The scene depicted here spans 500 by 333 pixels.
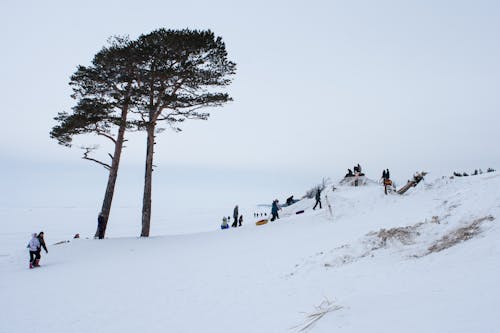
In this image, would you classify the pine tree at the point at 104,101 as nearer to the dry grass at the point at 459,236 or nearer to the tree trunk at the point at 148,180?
the tree trunk at the point at 148,180

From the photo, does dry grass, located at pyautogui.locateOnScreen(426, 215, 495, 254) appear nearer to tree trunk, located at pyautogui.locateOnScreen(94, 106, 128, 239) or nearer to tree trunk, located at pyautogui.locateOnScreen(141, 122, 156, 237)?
tree trunk, located at pyautogui.locateOnScreen(141, 122, 156, 237)

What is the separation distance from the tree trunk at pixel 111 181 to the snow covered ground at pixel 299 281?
3.06 m

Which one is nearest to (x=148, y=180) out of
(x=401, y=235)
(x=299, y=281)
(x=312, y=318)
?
(x=299, y=281)

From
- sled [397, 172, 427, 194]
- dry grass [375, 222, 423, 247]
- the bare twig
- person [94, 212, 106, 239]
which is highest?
sled [397, 172, 427, 194]

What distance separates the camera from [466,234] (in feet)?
21.3

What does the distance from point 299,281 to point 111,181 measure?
14.0 metres

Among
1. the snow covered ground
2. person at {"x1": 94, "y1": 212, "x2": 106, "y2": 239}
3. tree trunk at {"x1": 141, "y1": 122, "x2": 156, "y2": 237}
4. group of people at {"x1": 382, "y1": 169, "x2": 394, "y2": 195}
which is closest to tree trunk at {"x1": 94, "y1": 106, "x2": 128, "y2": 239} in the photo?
person at {"x1": 94, "y1": 212, "x2": 106, "y2": 239}

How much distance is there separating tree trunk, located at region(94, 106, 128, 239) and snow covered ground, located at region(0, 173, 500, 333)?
3.06 meters

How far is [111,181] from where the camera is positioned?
17688mm

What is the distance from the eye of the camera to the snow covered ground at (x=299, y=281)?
386cm

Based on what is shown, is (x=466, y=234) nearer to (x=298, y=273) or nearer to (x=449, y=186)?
(x=298, y=273)

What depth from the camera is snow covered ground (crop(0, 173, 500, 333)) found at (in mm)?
3857

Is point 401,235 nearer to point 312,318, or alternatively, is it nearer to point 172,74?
point 312,318

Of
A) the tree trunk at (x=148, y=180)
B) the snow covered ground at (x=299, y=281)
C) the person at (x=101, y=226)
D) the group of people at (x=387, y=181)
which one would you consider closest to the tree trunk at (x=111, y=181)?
the person at (x=101, y=226)
